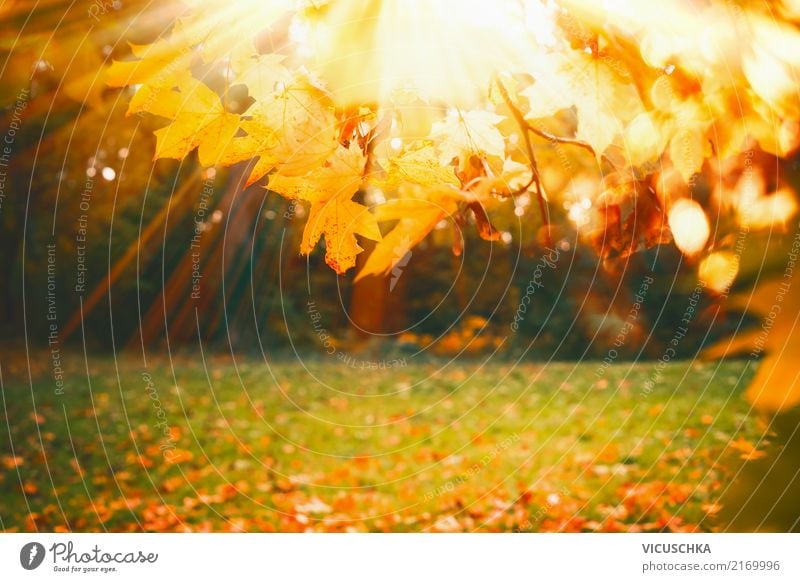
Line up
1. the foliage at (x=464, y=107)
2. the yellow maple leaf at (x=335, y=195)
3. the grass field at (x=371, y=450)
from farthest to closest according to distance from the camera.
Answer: the grass field at (x=371, y=450) → the yellow maple leaf at (x=335, y=195) → the foliage at (x=464, y=107)

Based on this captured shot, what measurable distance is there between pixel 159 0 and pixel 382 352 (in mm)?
4113

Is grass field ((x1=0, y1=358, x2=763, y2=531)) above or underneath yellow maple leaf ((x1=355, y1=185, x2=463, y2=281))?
underneath

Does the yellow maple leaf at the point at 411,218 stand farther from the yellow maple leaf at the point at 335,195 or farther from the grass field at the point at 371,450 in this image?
the grass field at the point at 371,450

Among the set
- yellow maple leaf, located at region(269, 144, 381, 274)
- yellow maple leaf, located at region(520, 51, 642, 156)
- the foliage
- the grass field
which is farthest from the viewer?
the grass field

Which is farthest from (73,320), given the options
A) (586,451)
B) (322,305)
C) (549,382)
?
(586,451)

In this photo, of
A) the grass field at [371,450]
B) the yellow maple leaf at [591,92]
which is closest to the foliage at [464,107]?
the yellow maple leaf at [591,92]

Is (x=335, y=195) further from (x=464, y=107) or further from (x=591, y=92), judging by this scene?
(x=591, y=92)

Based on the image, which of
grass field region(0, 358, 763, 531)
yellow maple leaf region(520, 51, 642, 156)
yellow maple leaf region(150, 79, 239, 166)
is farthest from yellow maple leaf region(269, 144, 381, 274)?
grass field region(0, 358, 763, 531)

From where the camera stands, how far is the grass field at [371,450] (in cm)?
283

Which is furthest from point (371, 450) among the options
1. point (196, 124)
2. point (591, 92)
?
point (591, 92)

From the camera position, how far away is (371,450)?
150 inches

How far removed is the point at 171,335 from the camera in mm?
5414

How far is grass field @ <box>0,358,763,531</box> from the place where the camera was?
9.29 feet

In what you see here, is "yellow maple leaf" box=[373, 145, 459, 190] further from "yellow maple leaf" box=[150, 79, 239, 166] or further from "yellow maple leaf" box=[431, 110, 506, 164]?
"yellow maple leaf" box=[150, 79, 239, 166]
